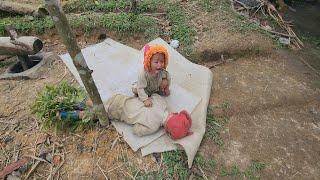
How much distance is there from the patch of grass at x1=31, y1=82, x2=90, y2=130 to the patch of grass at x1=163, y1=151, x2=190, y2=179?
978 millimetres

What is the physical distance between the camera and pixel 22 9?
601 centimetres

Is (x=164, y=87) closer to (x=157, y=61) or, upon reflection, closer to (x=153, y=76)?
(x=153, y=76)

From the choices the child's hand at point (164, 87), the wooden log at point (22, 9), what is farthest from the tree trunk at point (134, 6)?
the child's hand at point (164, 87)

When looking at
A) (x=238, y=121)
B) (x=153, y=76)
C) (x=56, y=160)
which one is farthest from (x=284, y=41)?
(x=56, y=160)

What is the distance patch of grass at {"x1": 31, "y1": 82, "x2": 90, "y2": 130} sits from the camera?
145 inches

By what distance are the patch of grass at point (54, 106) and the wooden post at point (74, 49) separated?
0.69ft

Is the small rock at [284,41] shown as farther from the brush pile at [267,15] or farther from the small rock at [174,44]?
the small rock at [174,44]

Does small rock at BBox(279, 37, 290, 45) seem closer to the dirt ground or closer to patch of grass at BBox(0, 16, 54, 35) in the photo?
the dirt ground

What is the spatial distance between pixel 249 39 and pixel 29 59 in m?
3.48

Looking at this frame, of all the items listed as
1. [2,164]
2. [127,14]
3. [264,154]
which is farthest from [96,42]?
[264,154]

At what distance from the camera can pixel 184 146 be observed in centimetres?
347

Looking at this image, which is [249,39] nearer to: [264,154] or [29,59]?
[264,154]

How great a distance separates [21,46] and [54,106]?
4.83ft

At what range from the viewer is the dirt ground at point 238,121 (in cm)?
349
